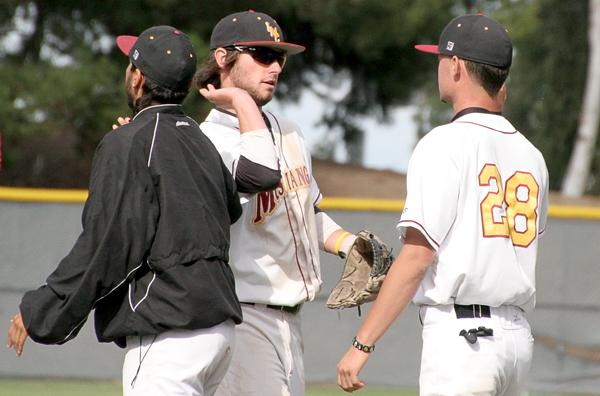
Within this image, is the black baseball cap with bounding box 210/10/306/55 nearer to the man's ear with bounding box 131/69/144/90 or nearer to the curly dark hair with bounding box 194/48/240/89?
the curly dark hair with bounding box 194/48/240/89

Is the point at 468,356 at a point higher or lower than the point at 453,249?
lower

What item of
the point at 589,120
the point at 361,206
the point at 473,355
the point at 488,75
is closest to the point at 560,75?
the point at 589,120

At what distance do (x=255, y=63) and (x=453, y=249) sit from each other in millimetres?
1301

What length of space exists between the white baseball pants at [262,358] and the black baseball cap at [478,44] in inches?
51.1

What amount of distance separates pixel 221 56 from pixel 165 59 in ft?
2.47

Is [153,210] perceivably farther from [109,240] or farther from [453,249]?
[453,249]

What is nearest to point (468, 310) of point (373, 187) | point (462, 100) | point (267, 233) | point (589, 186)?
point (462, 100)

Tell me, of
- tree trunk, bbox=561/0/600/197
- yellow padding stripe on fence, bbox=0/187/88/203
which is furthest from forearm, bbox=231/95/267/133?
tree trunk, bbox=561/0/600/197

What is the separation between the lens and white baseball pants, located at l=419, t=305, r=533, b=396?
3.76 m

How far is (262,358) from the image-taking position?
4.52 metres

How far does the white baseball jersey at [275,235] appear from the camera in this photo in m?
4.52

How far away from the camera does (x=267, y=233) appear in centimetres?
456

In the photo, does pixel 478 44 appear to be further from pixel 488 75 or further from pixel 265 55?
pixel 265 55

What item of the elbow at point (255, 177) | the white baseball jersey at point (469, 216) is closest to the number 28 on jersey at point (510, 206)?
the white baseball jersey at point (469, 216)
